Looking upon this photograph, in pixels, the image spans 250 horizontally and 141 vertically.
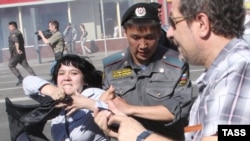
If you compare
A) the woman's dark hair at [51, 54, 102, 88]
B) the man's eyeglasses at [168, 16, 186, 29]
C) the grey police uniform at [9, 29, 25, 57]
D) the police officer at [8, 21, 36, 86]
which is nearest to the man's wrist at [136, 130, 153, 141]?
the man's eyeglasses at [168, 16, 186, 29]

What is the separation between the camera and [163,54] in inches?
124

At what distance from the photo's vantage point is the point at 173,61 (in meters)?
3.12

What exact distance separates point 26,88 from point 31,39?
23856 mm

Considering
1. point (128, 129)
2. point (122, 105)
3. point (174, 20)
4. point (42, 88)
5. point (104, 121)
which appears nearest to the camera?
point (174, 20)

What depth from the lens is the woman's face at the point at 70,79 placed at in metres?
3.20

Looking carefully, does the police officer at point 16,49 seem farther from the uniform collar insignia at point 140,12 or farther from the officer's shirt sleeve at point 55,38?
the uniform collar insignia at point 140,12

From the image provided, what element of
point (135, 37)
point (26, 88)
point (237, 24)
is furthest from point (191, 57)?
point (26, 88)

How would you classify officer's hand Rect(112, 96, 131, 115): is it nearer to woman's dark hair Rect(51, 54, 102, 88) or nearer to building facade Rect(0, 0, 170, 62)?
woman's dark hair Rect(51, 54, 102, 88)

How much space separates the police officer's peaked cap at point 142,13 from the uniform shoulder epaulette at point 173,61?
22 centimetres

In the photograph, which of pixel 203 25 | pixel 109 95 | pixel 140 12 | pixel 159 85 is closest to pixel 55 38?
pixel 140 12

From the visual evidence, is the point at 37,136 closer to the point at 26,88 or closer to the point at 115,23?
the point at 26,88

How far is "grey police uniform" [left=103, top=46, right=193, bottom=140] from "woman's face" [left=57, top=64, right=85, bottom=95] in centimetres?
18

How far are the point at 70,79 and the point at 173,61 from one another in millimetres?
614

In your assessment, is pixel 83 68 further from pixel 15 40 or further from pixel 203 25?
pixel 15 40
